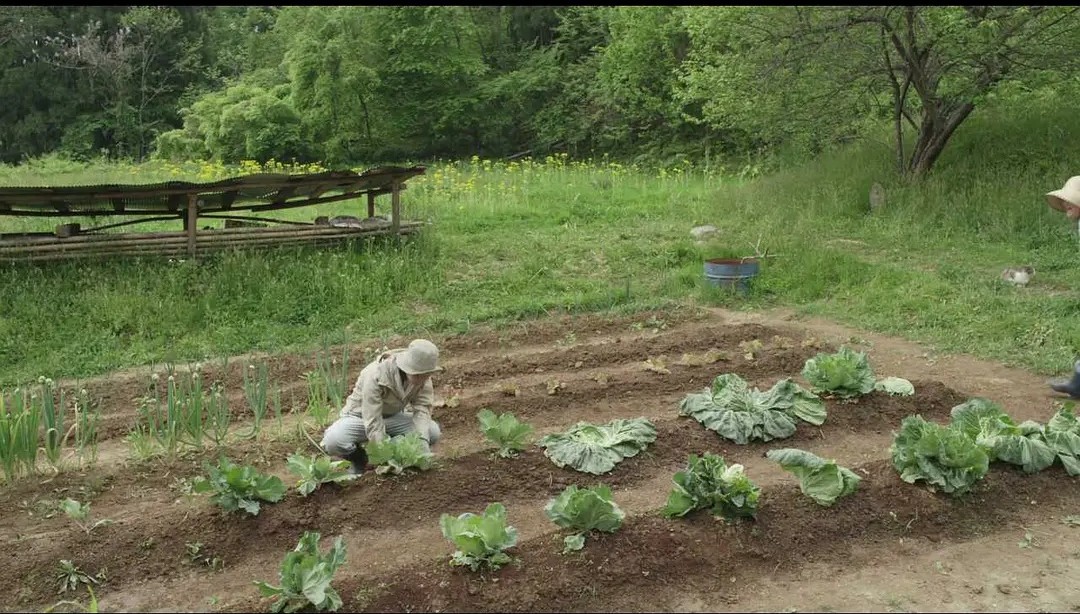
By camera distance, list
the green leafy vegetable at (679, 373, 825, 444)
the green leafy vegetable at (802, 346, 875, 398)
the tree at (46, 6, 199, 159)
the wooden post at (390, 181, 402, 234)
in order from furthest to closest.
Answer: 1. the tree at (46, 6, 199, 159)
2. the wooden post at (390, 181, 402, 234)
3. the green leafy vegetable at (802, 346, 875, 398)
4. the green leafy vegetable at (679, 373, 825, 444)

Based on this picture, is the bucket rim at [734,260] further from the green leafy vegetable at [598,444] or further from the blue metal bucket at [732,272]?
the green leafy vegetable at [598,444]

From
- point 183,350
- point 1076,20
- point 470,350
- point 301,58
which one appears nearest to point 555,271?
point 470,350

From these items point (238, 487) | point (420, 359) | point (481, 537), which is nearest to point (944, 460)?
point (481, 537)

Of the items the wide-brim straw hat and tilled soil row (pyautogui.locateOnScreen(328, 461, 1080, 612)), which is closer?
tilled soil row (pyautogui.locateOnScreen(328, 461, 1080, 612))

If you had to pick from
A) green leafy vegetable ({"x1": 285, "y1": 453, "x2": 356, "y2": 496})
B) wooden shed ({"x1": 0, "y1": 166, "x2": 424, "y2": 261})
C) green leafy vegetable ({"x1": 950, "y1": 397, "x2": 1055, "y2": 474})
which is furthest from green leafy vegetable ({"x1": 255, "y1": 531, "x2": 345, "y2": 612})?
wooden shed ({"x1": 0, "y1": 166, "x2": 424, "y2": 261})

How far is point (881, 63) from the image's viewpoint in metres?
11.8

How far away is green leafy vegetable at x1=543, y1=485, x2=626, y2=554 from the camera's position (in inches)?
149

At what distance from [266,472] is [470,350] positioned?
8.98 feet

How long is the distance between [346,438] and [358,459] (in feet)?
0.63

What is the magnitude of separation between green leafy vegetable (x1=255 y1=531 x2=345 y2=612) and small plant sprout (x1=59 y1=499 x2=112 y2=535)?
3.69 feet

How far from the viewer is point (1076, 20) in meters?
10.4

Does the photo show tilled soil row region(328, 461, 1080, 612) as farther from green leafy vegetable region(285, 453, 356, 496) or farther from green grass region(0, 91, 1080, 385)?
green grass region(0, 91, 1080, 385)

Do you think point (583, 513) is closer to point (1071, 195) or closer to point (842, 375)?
point (842, 375)

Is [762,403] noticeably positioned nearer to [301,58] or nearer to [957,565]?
[957,565]
